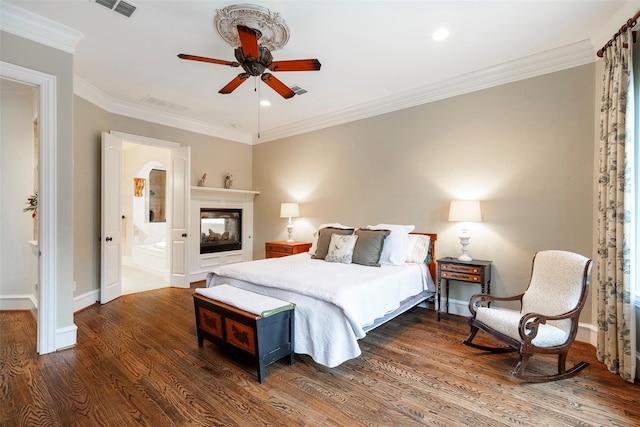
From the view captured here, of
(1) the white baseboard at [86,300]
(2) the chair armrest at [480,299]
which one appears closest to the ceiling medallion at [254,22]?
(2) the chair armrest at [480,299]

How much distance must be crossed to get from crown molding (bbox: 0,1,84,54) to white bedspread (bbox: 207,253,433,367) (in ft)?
8.58

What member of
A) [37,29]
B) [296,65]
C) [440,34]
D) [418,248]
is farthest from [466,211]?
[37,29]

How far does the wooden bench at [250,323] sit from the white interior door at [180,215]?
256cm

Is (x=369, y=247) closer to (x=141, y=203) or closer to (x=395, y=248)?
(x=395, y=248)

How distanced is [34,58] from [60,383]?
2731 mm

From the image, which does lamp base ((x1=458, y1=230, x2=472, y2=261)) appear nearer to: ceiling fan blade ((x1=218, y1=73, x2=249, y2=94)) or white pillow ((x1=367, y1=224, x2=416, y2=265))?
→ white pillow ((x1=367, y1=224, x2=416, y2=265))

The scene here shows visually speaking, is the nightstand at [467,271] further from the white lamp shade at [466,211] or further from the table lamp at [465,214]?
the white lamp shade at [466,211]

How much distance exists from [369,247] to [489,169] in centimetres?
172

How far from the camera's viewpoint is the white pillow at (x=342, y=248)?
146 inches

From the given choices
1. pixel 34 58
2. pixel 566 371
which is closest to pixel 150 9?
pixel 34 58

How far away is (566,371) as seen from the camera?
243 centimetres

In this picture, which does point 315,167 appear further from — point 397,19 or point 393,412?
point 393,412

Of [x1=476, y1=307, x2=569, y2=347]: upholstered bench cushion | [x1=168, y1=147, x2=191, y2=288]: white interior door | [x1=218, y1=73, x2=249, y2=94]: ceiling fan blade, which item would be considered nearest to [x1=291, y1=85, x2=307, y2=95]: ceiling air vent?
[x1=218, y1=73, x2=249, y2=94]: ceiling fan blade

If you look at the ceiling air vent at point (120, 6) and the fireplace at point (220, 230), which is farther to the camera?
the fireplace at point (220, 230)
